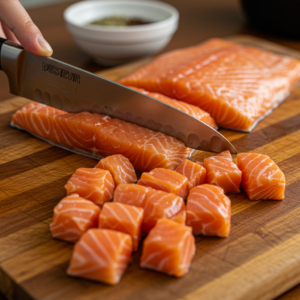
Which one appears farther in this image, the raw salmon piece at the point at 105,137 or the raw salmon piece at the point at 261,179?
the raw salmon piece at the point at 105,137

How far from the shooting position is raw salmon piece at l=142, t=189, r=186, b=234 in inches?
101

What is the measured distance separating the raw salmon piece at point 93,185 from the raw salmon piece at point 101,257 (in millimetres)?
477

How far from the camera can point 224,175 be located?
299 cm

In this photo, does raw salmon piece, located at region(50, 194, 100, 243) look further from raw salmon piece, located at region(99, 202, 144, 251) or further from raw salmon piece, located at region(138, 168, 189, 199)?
raw salmon piece, located at region(138, 168, 189, 199)

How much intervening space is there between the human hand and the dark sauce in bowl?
2.08m

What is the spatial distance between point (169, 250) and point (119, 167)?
3.16ft

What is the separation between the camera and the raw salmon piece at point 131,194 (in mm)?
2670

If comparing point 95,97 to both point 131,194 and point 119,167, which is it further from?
point 131,194

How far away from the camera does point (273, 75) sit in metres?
4.50

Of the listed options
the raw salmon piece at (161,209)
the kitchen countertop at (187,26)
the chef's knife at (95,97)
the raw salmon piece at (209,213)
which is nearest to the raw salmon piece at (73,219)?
the raw salmon piece at (161,209)

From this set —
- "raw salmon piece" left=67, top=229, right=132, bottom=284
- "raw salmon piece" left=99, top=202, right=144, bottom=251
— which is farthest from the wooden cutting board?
"raw salmon piece" left=99, top=202, right=144, bottom=251

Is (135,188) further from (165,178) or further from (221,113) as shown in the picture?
(221,113)

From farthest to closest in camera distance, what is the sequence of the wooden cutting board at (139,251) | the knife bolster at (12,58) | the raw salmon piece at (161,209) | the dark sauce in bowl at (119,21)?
1. the dark sauce in bowl at (119,21)
2. the knife bolster at (12,58)
3. the raw salmon piece at (161,209)
4. the wooden cutting board at (139,251)

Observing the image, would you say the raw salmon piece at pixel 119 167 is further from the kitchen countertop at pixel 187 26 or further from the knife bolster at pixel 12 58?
the kitchen countertop at pixel 187 26
